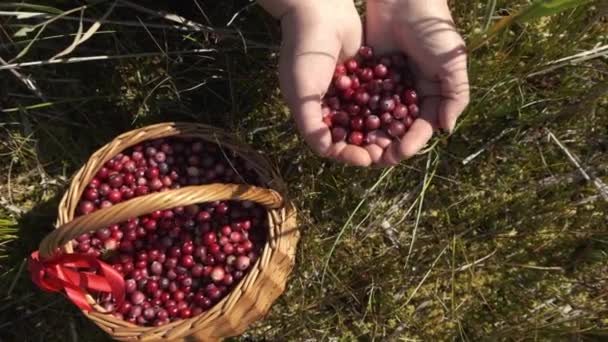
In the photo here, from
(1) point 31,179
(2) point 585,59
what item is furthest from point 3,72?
(2) point 585,59

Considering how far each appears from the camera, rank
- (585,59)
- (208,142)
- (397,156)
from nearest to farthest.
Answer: (397,156) → (585,59) → (208,142)

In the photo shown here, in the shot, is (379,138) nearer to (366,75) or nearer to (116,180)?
(366,75)

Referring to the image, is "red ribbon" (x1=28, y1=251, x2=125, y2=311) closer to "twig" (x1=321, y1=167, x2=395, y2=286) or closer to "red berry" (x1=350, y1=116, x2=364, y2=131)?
"twig" (x1=321, y1=167, x2=395, y2=286)

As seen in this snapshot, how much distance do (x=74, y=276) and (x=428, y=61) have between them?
123cm

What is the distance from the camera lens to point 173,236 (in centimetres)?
200

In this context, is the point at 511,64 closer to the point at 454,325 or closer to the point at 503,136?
the point at 503,136

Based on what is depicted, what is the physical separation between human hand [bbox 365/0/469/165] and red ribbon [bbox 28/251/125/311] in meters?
0.86

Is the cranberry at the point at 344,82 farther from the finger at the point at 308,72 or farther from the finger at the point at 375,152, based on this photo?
the finger at the point at 375,152

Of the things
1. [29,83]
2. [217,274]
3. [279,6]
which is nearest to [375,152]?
[279,6]

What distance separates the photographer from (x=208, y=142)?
2.07 metres

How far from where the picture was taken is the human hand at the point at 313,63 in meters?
1.70

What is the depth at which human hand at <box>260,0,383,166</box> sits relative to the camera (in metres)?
1.70

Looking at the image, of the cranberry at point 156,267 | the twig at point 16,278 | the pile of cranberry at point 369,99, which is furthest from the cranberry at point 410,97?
the twig at point 16,278

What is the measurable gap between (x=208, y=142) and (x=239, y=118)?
190mm
